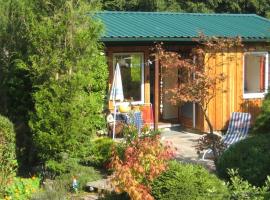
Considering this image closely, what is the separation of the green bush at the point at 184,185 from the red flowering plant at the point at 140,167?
0.11m

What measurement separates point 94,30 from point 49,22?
87 centimetres

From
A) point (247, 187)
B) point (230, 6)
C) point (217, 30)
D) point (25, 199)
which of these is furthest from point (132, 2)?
point (247, 187)

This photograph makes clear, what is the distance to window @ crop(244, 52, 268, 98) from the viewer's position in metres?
17.1

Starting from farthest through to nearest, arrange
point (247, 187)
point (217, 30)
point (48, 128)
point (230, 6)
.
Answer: point (230, 6) < point (217, 30) < point (48, 128) < point (247, 187)

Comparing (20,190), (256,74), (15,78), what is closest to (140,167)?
(20,190)

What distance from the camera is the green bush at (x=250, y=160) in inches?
316

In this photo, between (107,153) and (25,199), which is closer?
(25,199)

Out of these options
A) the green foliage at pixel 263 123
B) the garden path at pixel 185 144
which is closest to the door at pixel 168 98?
the garden path at pixel 185 144

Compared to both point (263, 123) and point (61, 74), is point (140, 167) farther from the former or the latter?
point (263, 123)

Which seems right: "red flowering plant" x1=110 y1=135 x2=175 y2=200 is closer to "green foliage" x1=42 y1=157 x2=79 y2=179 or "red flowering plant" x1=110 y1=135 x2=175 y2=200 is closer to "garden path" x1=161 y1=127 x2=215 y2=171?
"green foliage" x1=42 y1=157 x2=79 y2=179

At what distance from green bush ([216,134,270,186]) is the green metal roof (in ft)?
20.1

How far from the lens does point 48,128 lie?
9664mm

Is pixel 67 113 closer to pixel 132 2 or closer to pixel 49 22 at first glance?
pixel 49 22

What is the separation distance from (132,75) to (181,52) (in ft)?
5.85
